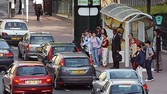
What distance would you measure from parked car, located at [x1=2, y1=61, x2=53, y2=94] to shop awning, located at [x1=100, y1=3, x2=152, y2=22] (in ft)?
29.5

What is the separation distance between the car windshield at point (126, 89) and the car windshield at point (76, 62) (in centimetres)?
700

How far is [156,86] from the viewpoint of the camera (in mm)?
25500

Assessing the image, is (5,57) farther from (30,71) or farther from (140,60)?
(30,71)

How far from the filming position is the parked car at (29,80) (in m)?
22.2

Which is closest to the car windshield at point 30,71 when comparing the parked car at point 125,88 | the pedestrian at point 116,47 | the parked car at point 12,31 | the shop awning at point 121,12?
the parked car at point 125,88

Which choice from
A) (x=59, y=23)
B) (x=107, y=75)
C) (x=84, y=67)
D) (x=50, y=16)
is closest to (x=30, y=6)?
(x=50, y=16)

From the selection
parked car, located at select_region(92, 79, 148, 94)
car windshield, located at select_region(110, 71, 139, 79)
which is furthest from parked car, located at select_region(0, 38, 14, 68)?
parked car, located at select_region(92, 79, 148, 94)

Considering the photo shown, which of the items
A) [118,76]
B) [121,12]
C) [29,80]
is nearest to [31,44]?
[121,12]

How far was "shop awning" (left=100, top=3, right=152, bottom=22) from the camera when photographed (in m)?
30.9

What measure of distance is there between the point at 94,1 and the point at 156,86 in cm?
1488

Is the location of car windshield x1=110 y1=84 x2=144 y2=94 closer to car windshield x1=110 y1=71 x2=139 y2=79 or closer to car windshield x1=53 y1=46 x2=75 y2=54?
car windshield x1=110 y1=71 x2=139 y2=79

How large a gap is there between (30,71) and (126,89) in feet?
17.5

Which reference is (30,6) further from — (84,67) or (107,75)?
(107,75)

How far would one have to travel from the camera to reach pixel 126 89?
60.5ft
